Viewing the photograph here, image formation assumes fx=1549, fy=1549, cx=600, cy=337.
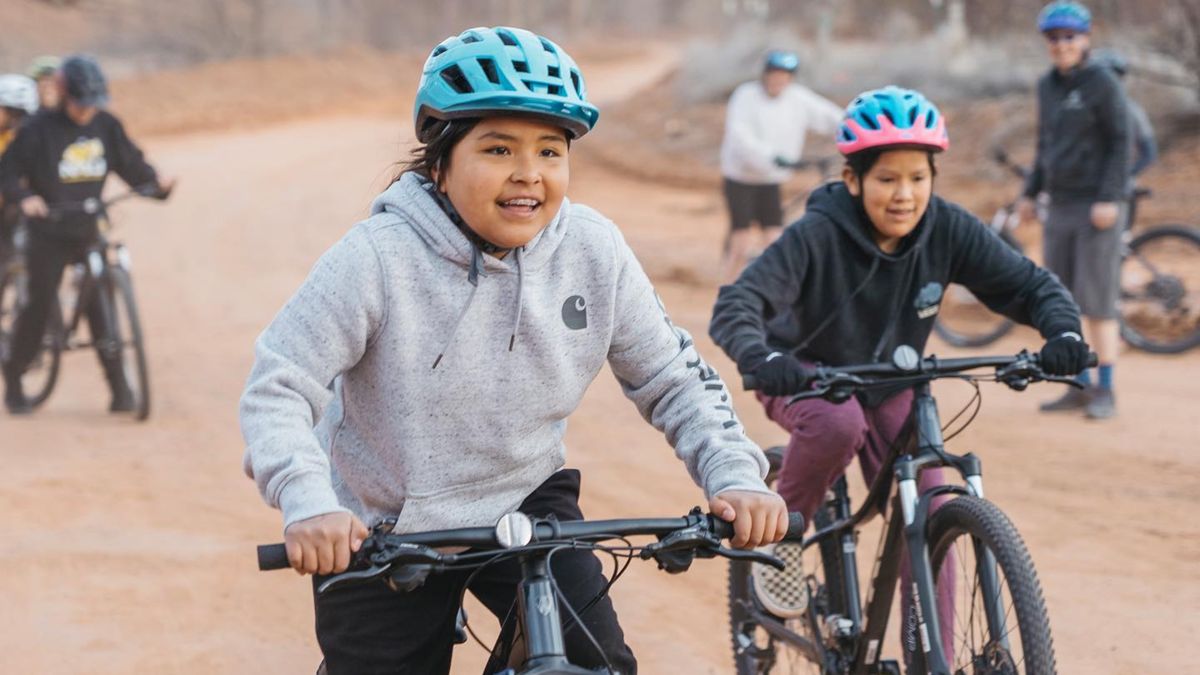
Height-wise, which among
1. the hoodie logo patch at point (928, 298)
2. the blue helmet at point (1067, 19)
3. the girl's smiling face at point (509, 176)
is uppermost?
the blue helmet at point (1067, 19)

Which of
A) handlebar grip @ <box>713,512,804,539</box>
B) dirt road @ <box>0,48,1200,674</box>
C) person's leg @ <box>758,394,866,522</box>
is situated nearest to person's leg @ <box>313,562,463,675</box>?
handlebar grip @ <box>713,512,804,539</box>

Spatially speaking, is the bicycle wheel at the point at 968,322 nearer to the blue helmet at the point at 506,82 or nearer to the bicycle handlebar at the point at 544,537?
the blue helmet at the point at 506,82

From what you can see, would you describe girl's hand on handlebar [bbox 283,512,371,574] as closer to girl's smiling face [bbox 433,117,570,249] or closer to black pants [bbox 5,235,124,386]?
girl's smiling face [bbox 433,117,570,249]

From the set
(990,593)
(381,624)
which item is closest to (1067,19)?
(990,593)

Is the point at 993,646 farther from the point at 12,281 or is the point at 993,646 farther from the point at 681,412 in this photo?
the point at 12,281

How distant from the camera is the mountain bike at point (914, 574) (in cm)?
367

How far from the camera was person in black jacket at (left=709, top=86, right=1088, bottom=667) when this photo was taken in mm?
4523

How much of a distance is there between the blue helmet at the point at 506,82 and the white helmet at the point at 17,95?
9.01m

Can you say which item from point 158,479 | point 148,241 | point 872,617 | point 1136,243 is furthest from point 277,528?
point 148,241

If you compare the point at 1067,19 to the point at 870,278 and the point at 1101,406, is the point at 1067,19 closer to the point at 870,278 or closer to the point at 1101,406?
the point at 1101,406

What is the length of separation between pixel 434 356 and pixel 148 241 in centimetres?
1561

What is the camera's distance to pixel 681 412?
329 cm

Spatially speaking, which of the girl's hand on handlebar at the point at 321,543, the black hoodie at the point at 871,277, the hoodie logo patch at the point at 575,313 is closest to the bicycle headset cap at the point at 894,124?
the black hoodie at the point at 871,277

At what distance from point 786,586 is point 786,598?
Result: 4cm
